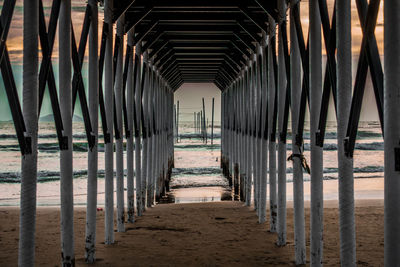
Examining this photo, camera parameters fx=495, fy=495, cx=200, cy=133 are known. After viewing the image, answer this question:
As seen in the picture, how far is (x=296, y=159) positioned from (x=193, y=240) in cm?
297

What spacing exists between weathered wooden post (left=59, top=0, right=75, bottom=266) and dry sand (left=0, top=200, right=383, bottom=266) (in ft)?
3.85

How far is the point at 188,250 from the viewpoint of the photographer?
7738 mm

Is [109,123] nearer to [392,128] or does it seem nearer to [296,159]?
[296,159]

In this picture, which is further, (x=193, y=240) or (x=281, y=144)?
(x=193, y=240)

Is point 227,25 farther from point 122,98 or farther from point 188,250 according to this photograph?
point 188,250

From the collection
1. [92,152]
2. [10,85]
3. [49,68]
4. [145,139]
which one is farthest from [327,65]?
[145,139]

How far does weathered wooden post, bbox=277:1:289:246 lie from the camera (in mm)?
7723

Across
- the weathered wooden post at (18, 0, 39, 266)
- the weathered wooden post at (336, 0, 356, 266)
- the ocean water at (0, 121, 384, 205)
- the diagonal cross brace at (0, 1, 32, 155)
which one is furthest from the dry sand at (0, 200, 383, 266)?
the ocean water at (0, 121, 384, 205)

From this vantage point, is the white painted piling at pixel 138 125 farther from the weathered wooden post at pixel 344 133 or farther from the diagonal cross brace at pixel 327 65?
the weathered wooden post at pixel 344 133

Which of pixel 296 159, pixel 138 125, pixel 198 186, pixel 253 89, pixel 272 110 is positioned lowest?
pixel 198 186

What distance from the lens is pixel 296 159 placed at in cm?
646

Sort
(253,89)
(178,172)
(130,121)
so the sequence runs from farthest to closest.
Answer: (178,172), (253,89), (130,121)

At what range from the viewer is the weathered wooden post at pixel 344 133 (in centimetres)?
459

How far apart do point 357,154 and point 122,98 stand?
1358 inches
